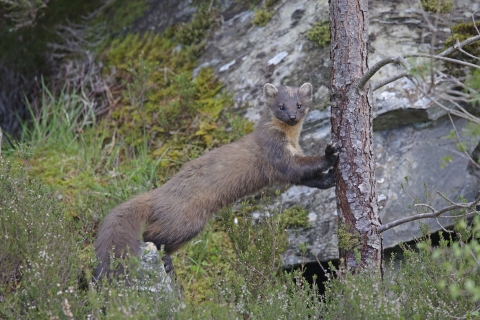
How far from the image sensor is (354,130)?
225 inches

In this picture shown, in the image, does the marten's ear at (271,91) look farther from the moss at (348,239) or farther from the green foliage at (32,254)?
the green foliage at (32,254)

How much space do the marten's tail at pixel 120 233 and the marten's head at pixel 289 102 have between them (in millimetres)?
1832

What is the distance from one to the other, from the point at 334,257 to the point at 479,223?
319 centimetres

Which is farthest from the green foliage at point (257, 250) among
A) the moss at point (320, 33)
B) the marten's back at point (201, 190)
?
the moss at point (320, 33)

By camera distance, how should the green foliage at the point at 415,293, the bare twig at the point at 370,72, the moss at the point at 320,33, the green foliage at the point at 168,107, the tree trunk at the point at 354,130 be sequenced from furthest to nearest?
the green foliage at the point at 168,107
the moss at the point at 320,33
the tree trunk at the point at 354,130
the bare twig at the point at 370,72
the green foliage at the point at 415,293

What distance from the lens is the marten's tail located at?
5738 millimetres

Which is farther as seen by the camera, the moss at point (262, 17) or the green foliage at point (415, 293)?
the moss at point (262, 17)

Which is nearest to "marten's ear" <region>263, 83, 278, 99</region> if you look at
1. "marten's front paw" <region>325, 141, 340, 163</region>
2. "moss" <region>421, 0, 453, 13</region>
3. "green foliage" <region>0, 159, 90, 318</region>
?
"marten's front paw" <region>325, 141, 340, 163</region>

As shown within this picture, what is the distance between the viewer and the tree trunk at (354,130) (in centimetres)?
571

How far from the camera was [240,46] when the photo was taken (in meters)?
9.46

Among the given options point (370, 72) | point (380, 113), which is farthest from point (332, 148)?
point (380, 113)

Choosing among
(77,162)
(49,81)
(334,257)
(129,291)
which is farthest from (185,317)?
(49,81)

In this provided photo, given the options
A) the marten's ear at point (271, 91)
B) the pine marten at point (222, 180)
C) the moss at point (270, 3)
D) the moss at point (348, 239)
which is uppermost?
the moss at point (270, 3)

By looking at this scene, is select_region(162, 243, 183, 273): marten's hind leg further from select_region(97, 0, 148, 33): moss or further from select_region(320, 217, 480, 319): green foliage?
select_region(97, 0, 148, 33): moss
